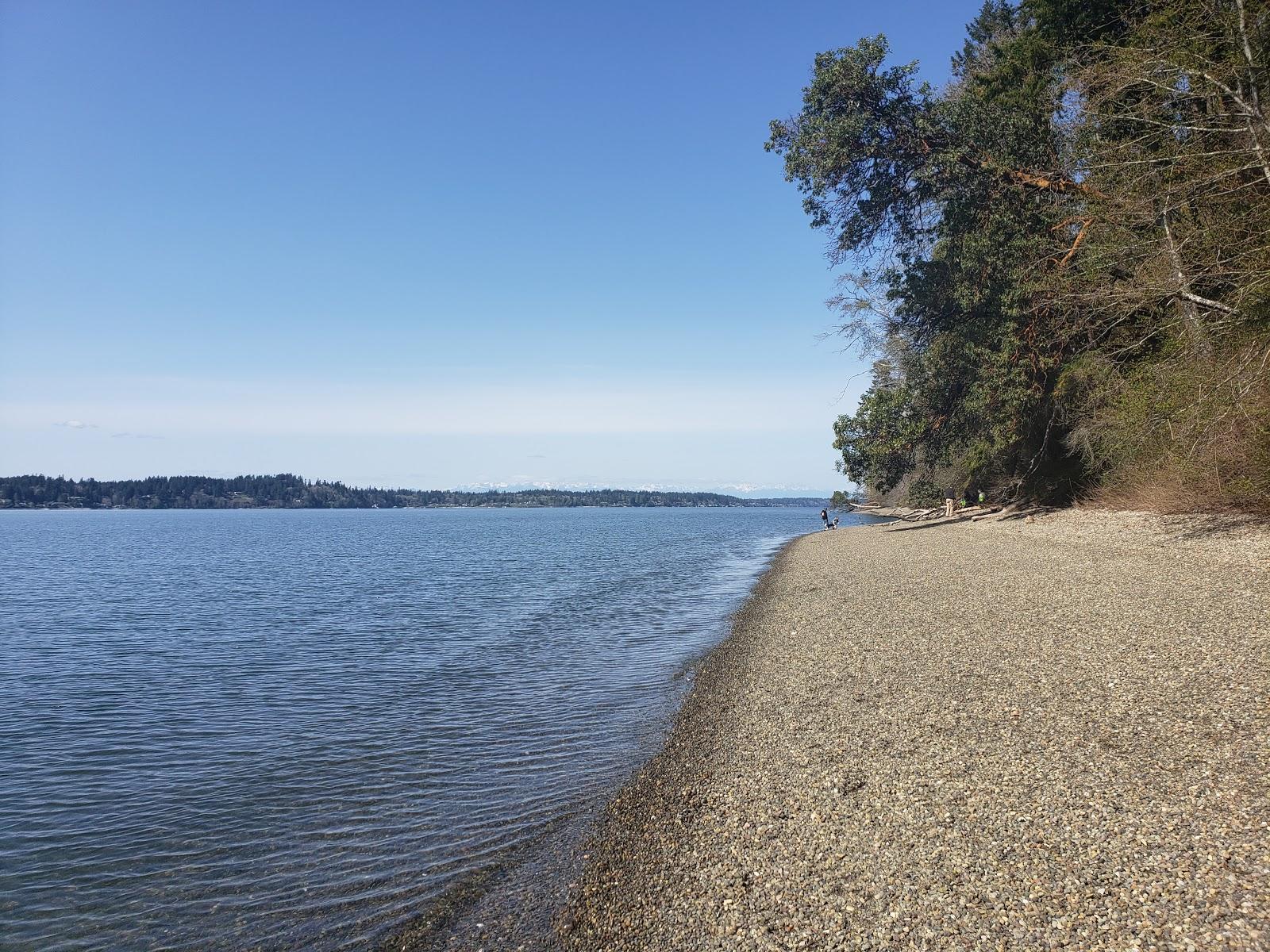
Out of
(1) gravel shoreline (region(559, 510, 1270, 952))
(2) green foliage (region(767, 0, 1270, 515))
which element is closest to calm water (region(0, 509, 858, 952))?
(1) gravel shoreline (region(559, 510, 1270, 952))

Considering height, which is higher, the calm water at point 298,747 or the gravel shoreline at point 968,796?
the gravel shoreline at point 968,796

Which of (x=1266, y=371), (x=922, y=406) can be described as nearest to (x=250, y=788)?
(x=1266, y=371)

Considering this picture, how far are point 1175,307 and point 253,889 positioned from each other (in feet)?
76.2

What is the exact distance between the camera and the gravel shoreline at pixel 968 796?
4754 mm

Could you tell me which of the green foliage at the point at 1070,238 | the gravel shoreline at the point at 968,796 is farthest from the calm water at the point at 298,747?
the green foliage at the point at 1070,238

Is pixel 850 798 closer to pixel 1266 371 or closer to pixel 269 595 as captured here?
pixel 1266 371

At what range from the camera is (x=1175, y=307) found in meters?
18.8

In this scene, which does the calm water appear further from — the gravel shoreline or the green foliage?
the green foliage

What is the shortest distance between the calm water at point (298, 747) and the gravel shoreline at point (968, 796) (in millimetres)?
1809

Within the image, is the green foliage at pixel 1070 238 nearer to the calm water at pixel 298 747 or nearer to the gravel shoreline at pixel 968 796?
the gravel shoreline at pixel 968 796

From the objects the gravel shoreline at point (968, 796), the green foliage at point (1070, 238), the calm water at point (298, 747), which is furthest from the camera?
the green foliage at point (1070, 238)

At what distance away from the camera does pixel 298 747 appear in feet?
36.5

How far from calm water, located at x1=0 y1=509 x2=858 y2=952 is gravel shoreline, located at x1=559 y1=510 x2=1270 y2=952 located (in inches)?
71.2

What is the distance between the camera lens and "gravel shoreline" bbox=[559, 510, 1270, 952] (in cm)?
475
